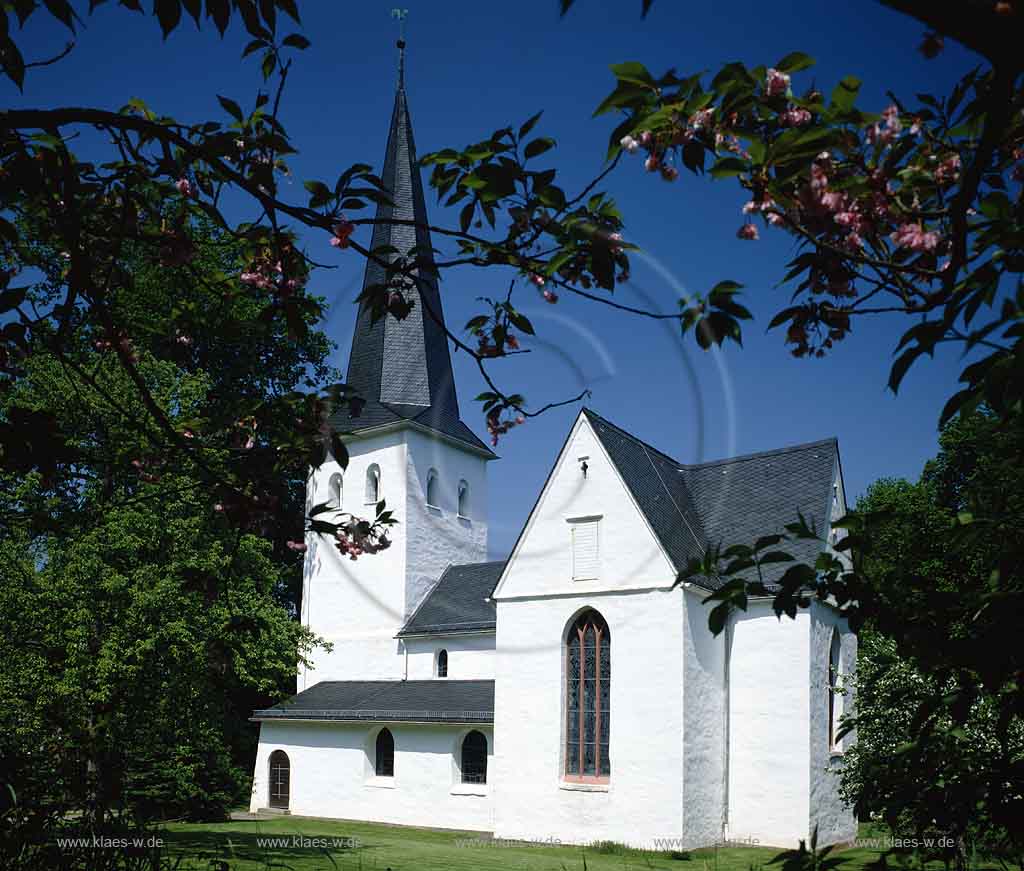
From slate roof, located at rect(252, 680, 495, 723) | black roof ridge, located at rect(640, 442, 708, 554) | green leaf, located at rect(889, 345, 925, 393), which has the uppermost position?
black roof ridge, located at rect(640, 442, 708, 554)

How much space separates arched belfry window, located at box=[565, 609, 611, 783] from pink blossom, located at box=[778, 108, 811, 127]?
21.6m

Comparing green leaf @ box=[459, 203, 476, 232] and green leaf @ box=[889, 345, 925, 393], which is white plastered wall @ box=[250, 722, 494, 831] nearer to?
green leaf @ box=[459, 203, 476, 232]

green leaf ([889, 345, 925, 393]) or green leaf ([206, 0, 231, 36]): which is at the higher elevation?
green leaf ([206, 0, 231, 36])

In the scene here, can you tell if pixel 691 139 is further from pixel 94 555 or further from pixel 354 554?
pixel 94 555

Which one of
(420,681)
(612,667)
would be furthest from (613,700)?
(420,681)

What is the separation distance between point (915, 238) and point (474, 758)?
26.0m

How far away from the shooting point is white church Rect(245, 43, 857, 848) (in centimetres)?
2242

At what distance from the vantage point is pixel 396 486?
118 feet

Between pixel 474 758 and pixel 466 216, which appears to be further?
pixel 474 758

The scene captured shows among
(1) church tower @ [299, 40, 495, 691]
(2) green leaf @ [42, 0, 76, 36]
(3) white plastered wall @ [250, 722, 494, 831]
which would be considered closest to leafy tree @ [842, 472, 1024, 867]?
(2) green leaf @ [42, 0, 76, 36]

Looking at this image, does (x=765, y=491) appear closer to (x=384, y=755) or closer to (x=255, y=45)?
(x=384, y=755)

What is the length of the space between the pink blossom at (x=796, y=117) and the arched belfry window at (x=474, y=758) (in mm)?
25603

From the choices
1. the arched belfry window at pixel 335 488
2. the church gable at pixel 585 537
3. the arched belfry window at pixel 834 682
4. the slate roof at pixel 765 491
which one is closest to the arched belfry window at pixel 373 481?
the arched belfry window at pixel 335 488

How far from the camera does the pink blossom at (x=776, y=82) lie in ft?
9.64
